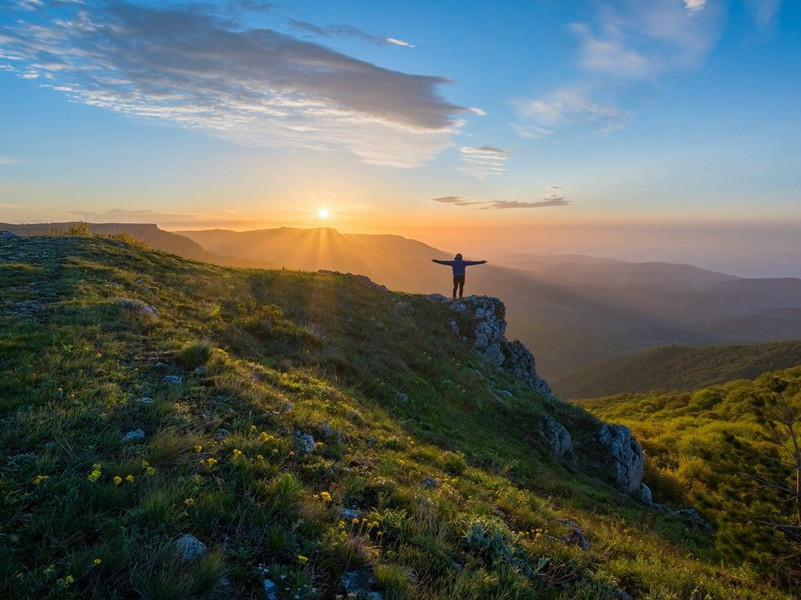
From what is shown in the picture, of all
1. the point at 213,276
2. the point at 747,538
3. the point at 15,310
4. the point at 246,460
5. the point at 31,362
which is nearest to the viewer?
the point at 246,460

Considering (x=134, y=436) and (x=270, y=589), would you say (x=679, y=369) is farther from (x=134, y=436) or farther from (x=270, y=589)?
(x=134, y=436)

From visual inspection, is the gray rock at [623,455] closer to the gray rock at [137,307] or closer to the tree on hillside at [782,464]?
the tree on hillside at [782,464]

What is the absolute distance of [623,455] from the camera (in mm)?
18969

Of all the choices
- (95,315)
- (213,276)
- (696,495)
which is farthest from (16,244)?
(696,495)

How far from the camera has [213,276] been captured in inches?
845

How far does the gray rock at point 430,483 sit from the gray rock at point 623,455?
1391cm

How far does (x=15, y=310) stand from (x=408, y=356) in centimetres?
1353

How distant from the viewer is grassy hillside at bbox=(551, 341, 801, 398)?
93125 mm

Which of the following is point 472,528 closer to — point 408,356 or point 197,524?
point 197,524

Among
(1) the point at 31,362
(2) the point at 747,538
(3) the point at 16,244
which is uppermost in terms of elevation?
(3) the point at 16,244

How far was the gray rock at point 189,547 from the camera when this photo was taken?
383cm

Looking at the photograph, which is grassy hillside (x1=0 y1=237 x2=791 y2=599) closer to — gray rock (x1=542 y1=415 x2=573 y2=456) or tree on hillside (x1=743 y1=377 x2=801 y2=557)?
tree on hillside (x1=743 y1=377 x2=801 y2=557)

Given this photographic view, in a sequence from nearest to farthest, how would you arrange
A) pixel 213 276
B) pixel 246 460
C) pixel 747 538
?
pixel 246 460 → pixel 747 538 → pixel 213 276

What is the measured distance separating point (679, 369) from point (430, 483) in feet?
466
